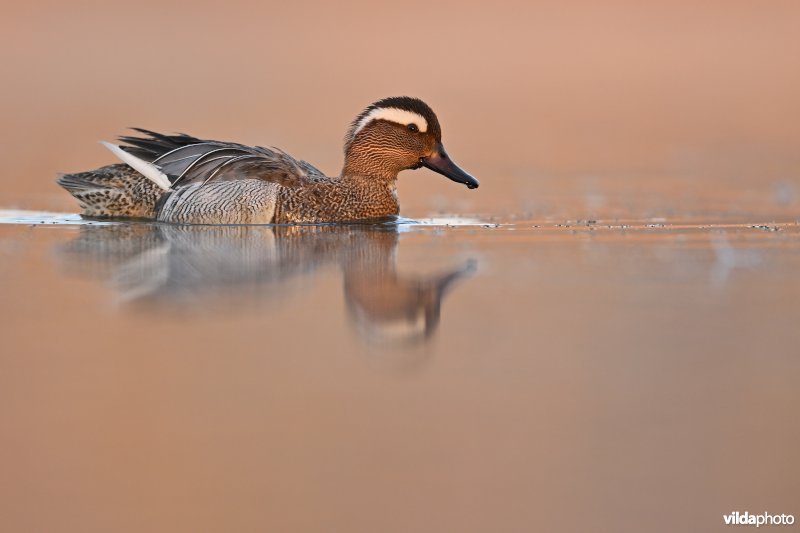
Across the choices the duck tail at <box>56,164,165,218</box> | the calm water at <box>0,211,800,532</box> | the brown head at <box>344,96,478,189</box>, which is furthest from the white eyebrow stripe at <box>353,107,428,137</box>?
the calm water at <box>0,211,800,532</box>

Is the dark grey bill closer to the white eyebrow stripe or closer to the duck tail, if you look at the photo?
the white eyebrow stripe

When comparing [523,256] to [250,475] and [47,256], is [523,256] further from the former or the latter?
[250,475]

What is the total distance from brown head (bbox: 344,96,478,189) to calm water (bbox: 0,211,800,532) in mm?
2742

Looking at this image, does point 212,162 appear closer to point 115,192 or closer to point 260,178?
point 260,178

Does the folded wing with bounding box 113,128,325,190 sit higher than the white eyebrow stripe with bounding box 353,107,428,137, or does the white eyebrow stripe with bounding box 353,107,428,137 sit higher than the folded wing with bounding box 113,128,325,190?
the white eyebrow stripe with bounding box 353,107,428,137

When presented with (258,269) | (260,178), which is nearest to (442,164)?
(260,178)

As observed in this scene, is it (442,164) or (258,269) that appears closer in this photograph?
(258,269)

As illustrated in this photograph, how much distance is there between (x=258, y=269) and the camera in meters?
6.99

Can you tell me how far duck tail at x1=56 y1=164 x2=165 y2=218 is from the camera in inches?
395

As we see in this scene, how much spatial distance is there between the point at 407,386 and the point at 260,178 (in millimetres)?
5462

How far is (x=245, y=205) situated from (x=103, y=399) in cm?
525

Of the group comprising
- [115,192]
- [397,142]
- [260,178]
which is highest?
[397,142]

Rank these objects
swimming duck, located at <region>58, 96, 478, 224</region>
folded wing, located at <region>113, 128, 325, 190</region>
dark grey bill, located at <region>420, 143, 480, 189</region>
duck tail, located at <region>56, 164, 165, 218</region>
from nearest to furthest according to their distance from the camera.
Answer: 1. swimming duck, located at <region>58, 96, 478, 224</region>
2. folded wing, located at <region>113, 128, 325, 190</region>
3. duck tail, located at <region>56, 164, 165, 218</region>
4. dark grey bill, located at <region>420, 143, 480, 189</region>

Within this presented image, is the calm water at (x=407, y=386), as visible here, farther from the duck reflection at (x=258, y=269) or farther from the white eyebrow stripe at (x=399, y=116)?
the white eyebrow stripe at (x=399, y=116)
